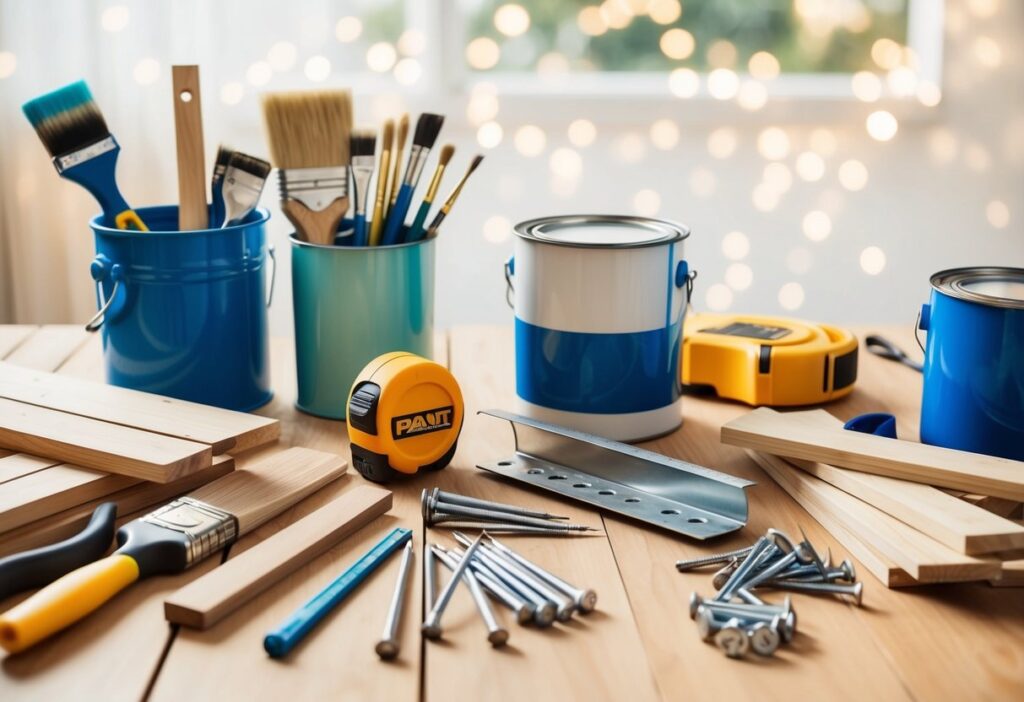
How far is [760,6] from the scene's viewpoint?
218cm

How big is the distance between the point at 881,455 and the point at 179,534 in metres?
0.49

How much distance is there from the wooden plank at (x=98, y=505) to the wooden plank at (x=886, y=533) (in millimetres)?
437

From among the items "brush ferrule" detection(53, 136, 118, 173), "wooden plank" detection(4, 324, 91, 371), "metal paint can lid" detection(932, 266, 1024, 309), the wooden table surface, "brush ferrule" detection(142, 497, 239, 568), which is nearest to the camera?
the wooden table surface

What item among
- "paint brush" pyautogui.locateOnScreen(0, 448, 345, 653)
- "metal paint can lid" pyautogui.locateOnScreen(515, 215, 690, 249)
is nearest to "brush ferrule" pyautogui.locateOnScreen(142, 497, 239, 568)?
"paint brush" pyautogui.locateOnScreen(0, 448, 345, 653)

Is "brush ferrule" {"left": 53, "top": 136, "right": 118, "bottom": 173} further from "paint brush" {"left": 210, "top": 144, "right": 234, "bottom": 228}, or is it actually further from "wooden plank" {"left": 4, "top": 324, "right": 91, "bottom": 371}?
"wooden plank" {"left": 4, "top": 324, "right": 91, "bottom": 371}

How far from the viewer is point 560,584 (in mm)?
663

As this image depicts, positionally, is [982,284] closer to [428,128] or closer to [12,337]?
[428,128]

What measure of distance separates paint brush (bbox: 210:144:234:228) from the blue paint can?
614 mm

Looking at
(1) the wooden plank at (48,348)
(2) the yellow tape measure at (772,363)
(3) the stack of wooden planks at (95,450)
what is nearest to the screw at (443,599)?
(3) the stack of wooden planks at (95,450)

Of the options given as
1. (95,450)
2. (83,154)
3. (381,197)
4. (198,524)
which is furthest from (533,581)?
(83,154)

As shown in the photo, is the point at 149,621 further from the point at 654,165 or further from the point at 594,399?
the point at 654,165

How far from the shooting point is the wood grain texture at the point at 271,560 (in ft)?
2.03

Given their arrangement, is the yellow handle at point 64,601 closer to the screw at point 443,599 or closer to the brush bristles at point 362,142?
the screw at point 443,599

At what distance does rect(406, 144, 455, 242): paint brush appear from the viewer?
37.6 inches
